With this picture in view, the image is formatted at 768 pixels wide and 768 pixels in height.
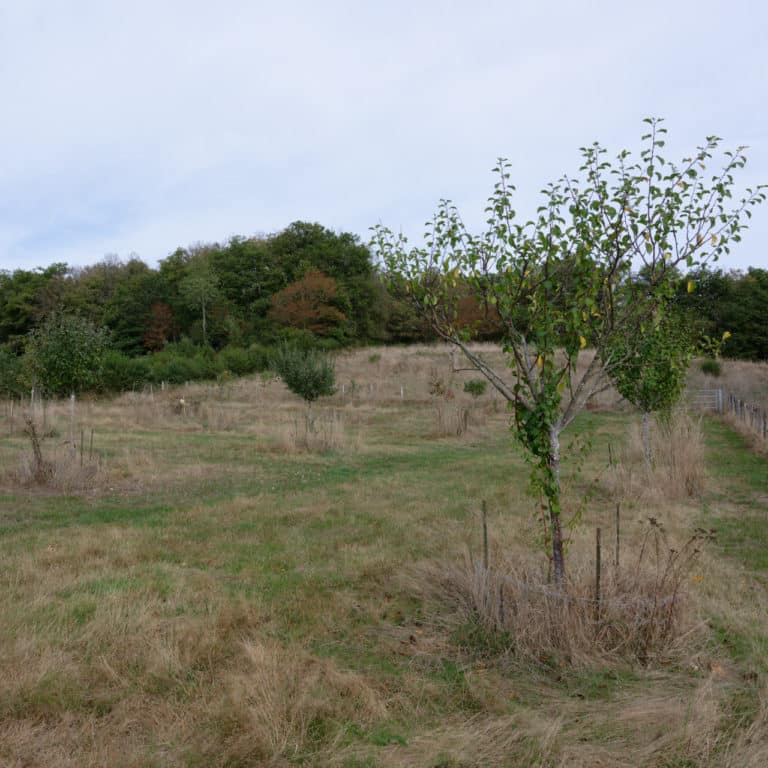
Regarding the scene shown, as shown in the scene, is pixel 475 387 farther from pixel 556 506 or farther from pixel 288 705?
pixel 288 705

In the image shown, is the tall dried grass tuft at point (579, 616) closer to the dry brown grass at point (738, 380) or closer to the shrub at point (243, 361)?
the dry brown grass at point (738, 380)

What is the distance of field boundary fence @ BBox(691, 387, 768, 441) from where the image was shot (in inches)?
615

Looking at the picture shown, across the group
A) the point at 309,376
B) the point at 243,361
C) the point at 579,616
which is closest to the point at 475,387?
the point at 309,376

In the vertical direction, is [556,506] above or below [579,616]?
above

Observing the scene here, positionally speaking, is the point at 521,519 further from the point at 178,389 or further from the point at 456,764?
the point at 178,389

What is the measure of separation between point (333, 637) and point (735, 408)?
20.6m

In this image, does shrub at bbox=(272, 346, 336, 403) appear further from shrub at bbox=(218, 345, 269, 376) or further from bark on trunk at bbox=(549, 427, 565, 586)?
shrub at bbox=(218, 345, 269, 376)

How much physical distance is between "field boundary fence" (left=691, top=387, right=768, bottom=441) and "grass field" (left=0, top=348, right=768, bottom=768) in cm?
533

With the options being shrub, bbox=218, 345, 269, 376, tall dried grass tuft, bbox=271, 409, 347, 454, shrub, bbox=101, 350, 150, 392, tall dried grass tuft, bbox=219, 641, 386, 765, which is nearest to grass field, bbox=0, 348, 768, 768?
tall dried grass tuft, bbox=219, 641, 386, 765

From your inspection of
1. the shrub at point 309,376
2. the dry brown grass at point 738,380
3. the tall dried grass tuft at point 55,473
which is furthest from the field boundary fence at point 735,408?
the tall dried grass tuft at point 55,473

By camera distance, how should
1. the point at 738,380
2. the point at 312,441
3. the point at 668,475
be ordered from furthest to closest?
the point at 738,380 → the point at 312,441 → the point at 668,475

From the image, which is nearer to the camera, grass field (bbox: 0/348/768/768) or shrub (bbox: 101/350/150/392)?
grass field (bbox: 0/348/768/768)

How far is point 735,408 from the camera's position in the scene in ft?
69.9

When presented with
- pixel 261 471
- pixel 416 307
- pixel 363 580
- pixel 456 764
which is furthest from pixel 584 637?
pixel 261 471
